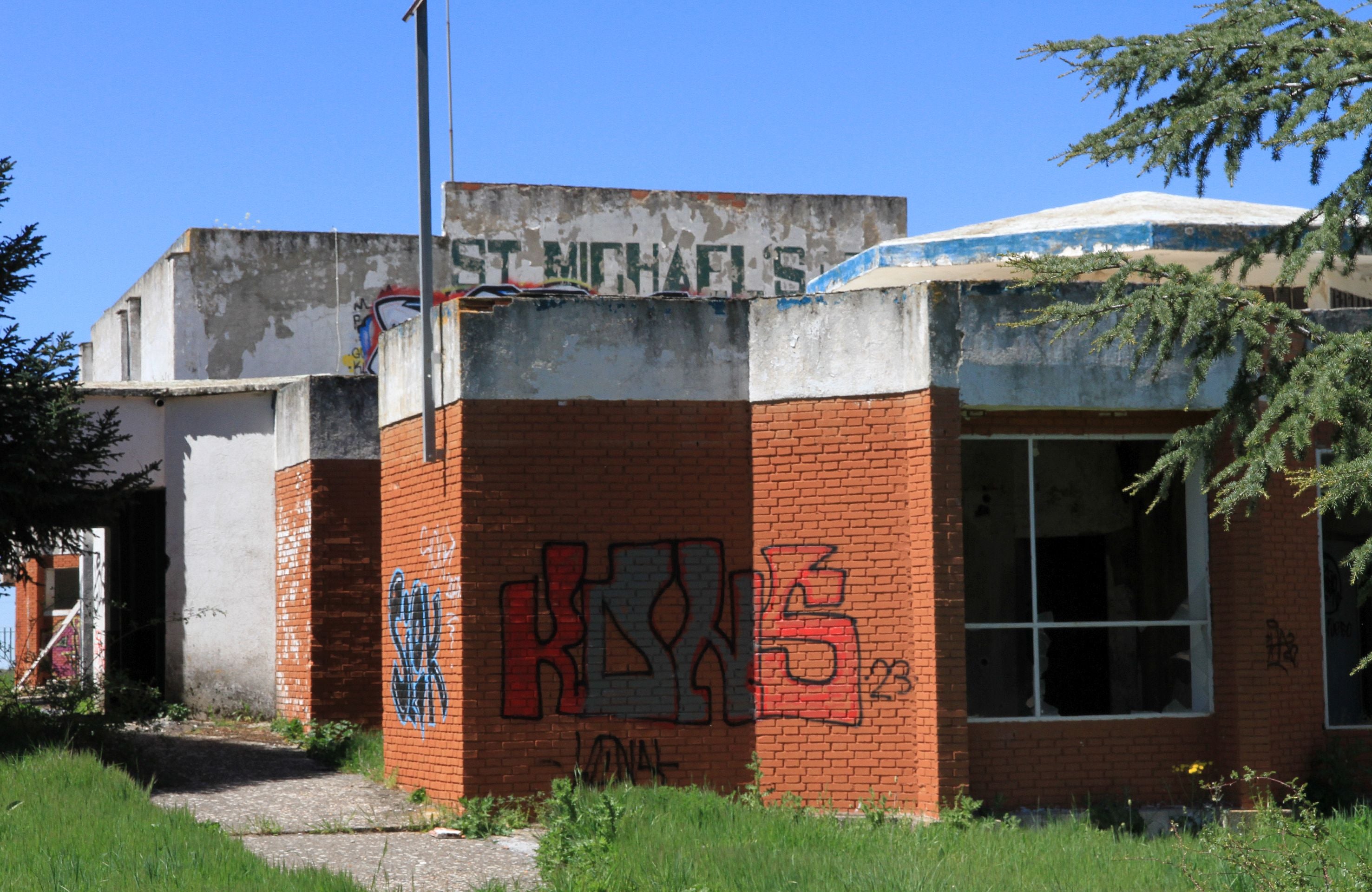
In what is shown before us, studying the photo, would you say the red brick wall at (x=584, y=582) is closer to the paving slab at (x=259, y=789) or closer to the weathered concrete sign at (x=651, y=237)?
the paving slab at (x=259, y=789)

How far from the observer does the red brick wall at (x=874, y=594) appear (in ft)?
37.8

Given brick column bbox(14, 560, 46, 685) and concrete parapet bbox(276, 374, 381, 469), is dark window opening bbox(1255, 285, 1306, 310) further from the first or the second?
brick column bbox(14, 560, 46, 685)

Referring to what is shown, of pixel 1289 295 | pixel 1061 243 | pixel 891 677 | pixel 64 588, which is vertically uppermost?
pixel 1061 243

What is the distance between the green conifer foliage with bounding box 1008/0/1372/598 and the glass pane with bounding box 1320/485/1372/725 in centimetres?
274

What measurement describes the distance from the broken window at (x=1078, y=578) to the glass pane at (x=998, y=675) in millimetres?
18

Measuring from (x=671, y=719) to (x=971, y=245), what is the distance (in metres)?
5.60

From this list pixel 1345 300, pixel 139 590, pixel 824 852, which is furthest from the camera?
pixel 139 590

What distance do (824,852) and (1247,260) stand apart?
558cm

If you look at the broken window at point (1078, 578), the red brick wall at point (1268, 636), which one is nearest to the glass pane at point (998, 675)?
the broken window at point (1078, 578)

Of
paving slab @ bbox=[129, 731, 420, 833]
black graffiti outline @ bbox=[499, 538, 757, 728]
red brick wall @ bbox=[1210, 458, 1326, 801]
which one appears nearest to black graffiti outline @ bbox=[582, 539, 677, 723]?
black graffiti outline @ bbox=[499, 538, 757, 728]

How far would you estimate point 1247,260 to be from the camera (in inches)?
446

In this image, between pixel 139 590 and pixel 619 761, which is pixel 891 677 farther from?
pixel 139 590

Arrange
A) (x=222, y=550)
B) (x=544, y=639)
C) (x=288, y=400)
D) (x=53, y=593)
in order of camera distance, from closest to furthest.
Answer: (x=544, y=639) → (x=288, y=400) → (x=222, y=550) → (x=53, y=593)

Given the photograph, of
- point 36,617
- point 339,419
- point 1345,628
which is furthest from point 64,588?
point 1345,628
